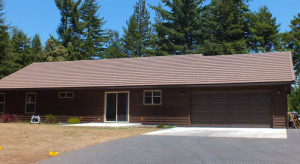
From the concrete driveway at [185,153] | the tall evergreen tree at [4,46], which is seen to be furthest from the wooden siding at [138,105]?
the tall evergreen tree at [4,46]

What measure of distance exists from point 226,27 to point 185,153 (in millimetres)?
29582

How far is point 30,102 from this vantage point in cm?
2141

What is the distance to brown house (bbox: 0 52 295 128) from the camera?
1662 centimetres

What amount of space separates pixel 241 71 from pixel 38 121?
1315 cm

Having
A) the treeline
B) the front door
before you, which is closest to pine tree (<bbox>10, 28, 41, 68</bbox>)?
the treeline

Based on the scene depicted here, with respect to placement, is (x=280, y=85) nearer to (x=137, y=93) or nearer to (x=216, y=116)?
(x=216, y=116)

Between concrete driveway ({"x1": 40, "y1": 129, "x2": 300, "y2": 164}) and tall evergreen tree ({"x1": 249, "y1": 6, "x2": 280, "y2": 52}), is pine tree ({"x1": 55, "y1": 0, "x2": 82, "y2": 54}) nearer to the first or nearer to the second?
tall evergreen tree ({"x1": 249, "y1": 6, "x2": 280, "y2": 52})

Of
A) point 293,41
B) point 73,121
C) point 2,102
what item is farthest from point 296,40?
point 2,102

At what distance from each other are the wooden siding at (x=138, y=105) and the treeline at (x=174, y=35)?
42.7 feet

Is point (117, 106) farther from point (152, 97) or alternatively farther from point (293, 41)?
point (293, 41)

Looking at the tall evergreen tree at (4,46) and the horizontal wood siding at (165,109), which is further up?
the tall evergreen tree at (4,46)

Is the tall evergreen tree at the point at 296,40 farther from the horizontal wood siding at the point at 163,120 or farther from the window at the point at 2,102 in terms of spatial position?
the window at the point at 2,102

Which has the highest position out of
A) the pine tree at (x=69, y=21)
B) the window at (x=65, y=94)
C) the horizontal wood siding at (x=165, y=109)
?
the pine tree at (x=69, y=21)

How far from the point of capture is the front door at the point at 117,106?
1917cm
